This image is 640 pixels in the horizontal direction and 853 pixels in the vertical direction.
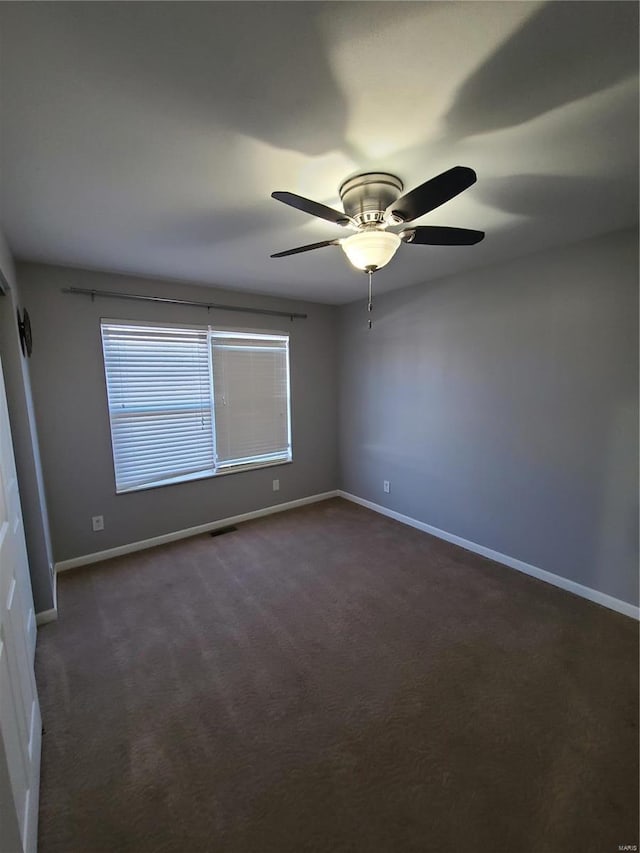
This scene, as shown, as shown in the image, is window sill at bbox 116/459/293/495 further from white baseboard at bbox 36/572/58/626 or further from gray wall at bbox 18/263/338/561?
white baseboard at bbox 36/572/58/626

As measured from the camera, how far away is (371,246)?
5.00 feet

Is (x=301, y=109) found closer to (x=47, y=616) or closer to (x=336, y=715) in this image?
(x=336, y=715)

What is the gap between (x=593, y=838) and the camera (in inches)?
46.6

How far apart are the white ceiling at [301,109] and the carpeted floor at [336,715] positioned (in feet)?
7.66

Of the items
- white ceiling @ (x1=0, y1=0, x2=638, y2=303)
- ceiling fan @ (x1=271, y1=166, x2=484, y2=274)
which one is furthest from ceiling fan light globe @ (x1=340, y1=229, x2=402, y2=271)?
white ceiling @ (x1=0, y1=0, x2=638, y2=303)

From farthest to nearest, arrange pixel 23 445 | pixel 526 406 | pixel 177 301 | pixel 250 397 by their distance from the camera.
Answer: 1. pixel 250 397
2. pixel 177 301
3. pixel 526 406
4. pixel 23 445

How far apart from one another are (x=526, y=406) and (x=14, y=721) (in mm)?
3096

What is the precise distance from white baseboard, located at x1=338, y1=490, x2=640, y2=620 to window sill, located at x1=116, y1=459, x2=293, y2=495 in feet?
4.29

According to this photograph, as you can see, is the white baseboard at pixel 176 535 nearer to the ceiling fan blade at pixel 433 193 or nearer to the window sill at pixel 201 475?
the window sill at pixel 201 475

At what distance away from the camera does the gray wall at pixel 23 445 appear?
6.60 ft

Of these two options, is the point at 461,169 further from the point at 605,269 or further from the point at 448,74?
the point at 605,269

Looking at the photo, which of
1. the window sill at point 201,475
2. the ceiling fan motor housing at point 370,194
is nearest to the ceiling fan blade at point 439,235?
the ceiling fan motor housing at point 370,194

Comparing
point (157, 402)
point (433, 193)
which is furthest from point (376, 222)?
point (157, 402)

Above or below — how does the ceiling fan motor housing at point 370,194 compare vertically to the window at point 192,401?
above
